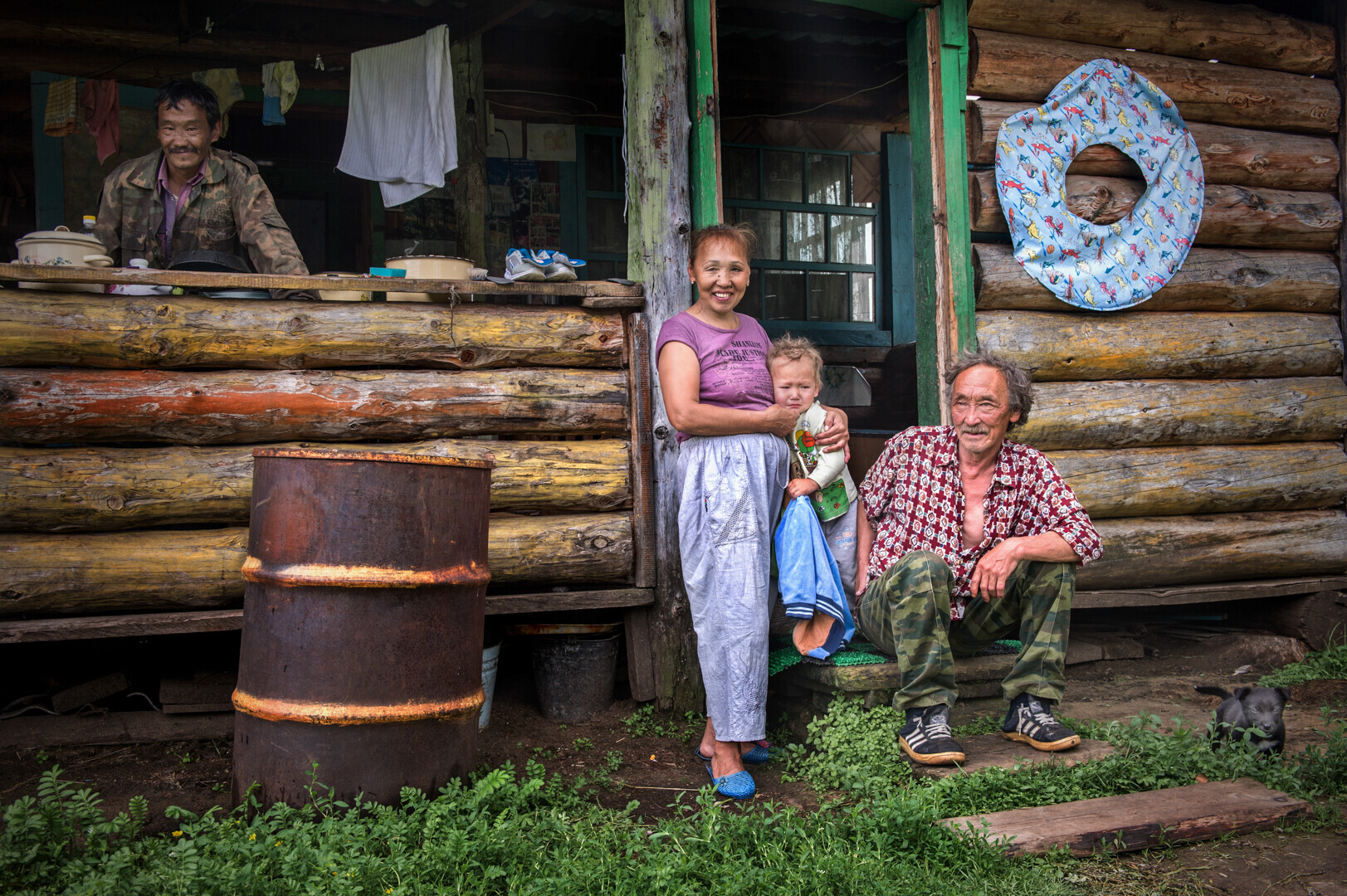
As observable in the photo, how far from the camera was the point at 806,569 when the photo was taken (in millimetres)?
3498

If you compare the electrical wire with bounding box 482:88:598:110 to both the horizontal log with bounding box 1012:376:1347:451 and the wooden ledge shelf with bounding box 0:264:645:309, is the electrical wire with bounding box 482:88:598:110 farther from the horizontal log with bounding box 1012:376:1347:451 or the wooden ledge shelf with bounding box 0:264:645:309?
the horizontal log with bounding box 1012:376:1347:451

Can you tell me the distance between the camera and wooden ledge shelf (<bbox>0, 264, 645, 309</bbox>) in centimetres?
367

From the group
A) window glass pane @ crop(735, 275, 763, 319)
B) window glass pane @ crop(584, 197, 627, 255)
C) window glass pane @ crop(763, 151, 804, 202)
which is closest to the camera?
window glass pane @ crop(584, 197, 627, 255)

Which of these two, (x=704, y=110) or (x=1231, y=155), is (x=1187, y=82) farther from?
(x=704, y=110)

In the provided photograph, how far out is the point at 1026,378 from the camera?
3.65 metres

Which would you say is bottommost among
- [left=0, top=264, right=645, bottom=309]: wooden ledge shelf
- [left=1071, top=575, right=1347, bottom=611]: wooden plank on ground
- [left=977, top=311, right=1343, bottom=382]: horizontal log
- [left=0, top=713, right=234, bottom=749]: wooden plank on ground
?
[left=0, top=713, right=234, bottom=749]: wooden plank on ground

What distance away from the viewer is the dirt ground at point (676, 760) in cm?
263

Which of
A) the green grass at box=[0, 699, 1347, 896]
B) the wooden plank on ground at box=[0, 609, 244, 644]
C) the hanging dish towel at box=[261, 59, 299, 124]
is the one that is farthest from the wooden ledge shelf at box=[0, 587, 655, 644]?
the hanging dish towel at box=[261, 59, 299, 124]

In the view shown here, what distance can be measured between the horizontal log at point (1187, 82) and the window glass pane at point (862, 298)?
296 cm

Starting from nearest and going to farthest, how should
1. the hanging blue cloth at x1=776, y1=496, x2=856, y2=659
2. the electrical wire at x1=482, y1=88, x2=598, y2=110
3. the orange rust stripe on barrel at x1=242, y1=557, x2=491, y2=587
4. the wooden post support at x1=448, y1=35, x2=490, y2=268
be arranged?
the orange rust stripe on barrel at x1=242, y1=557, x2=491, y2=587 → the hanging blue cloth at x1=776, y1=496, x2=856, y2=659 → the wooden post support at x1=448, y1=35, x2=490, y2=268 → the electrical wire at x1=482, y1=88, x2=598, y2=110

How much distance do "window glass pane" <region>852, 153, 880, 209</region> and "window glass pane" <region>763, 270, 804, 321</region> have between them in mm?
939

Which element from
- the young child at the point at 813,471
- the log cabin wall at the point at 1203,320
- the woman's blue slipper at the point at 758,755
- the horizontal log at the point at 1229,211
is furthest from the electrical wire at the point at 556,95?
the woman's blue slipper at the point at 758,755

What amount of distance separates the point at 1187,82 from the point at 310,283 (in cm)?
490

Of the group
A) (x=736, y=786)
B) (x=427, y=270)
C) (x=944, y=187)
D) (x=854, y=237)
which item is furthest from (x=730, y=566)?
(x=854, y=237)
